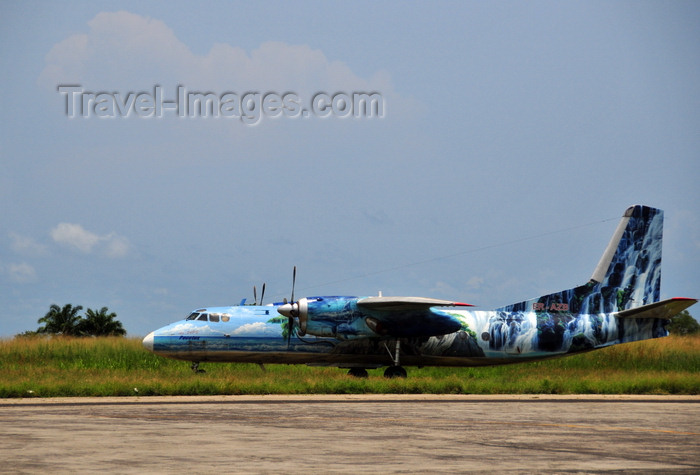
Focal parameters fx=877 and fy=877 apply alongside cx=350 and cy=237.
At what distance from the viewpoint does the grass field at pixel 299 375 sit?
2567 centimetres

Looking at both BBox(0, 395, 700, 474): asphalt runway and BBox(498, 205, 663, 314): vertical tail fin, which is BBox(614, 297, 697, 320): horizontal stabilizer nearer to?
BBox(498, 205, 663, 314): vertical tail fin

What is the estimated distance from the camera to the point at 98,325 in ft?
221

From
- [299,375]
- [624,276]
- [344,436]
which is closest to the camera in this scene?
[344,436]

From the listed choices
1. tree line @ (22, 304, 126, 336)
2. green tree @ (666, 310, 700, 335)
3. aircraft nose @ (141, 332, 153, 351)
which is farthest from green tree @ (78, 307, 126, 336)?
green tree @ (666, 310, 700, 335)

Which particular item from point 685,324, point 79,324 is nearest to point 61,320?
point 79,324

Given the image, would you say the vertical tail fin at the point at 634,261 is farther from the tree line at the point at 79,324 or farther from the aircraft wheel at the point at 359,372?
the tree line at the point at 79,324

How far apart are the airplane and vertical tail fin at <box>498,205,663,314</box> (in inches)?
1.6

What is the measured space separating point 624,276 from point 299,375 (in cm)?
1353

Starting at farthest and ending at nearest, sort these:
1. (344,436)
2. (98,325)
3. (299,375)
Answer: (98,325) → (299,375) → (344,436)

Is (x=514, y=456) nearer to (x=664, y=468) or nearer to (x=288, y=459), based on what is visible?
(x=664, y=468)

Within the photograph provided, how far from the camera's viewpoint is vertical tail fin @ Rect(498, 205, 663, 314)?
113ft

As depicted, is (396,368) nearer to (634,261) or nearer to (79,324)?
(634,261)

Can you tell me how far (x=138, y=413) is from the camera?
19219mm

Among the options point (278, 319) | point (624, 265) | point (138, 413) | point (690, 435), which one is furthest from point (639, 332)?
point (138, 413)
